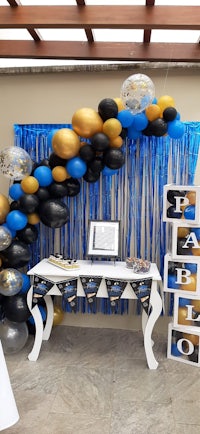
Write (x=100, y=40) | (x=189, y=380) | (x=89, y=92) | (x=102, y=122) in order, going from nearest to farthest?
(x=189, y=380), (x=102, y=122), (x=100, y=40), (x=89, y=92)

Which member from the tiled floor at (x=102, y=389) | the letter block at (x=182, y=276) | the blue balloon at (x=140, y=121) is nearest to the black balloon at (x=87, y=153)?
the blue balloon at (x=140, y=121)

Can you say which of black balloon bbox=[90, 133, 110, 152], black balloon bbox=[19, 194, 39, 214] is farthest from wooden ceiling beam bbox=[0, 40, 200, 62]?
black balloon bbox=[19, 194, 39, 214]

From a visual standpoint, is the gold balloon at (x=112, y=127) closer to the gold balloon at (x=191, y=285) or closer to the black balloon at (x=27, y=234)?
the black balloon at (x=27, y=234)

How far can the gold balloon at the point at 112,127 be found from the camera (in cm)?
263

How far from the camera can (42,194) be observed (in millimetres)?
2824

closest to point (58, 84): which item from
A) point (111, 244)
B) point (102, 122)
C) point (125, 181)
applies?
point (102, 122)

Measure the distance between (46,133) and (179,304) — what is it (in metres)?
1.84

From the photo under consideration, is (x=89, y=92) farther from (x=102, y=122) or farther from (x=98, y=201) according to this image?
(x=98, y=201)

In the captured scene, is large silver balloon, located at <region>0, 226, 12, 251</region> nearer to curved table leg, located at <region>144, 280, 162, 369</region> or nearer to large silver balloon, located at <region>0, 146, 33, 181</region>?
large silver balloon, located at <region>0, 146, 33, 181</region>

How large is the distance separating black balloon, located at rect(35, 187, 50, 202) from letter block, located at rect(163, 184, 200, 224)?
929 mm

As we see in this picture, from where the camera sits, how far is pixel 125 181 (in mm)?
3168

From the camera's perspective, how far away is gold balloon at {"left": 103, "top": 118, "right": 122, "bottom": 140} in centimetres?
263

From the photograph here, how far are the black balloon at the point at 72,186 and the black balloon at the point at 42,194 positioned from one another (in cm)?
18

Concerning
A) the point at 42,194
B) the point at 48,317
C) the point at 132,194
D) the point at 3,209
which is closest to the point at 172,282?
the point at 132,194
